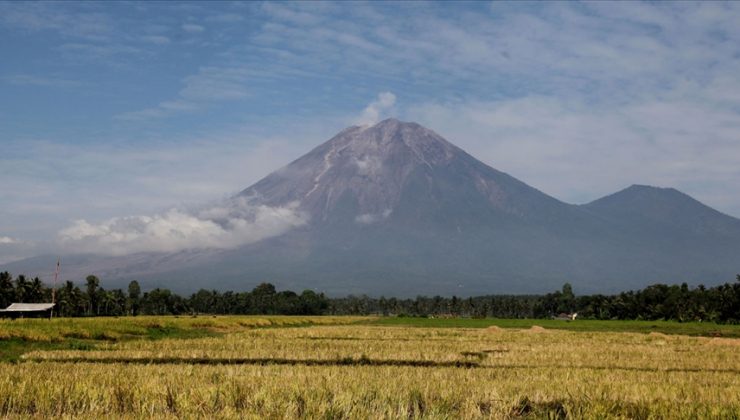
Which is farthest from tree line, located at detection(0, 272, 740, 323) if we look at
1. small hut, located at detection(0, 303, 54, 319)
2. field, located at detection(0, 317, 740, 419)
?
field, located at detection(0, 317, 740, 419)

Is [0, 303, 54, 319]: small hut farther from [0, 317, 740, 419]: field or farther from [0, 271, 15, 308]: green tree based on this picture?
[0, 317, 740, 419]: field

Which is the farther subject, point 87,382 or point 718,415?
point 87,382

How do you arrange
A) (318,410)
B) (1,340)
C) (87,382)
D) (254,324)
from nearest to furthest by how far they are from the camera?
(318,410) → (87,382) → (1,340) → (254,324)

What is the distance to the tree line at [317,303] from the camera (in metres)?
115

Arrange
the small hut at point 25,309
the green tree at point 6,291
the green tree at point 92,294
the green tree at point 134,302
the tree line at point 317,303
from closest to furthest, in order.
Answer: the small hut at point 25,309 < the green tree at point 6,291 < the tree line at point 317,303 < the green tree at point 92,294 < the green tree at point 134,302

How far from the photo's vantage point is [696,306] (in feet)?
383

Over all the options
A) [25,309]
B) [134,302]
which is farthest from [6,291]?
[134,302]

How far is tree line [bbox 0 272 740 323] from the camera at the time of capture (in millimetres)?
115188

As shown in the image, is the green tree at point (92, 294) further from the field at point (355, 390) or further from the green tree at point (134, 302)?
the field at point (355, 390)

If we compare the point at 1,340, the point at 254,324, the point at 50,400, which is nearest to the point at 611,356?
the point at 50,400

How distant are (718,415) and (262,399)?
7.32 metres

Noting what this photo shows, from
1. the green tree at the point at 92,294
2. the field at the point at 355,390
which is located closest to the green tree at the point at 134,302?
the green tree at the point at 92,294

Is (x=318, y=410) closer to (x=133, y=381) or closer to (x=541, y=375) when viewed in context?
(x=133, y=381)

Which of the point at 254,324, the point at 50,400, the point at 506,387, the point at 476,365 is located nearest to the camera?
the point at 50,400
